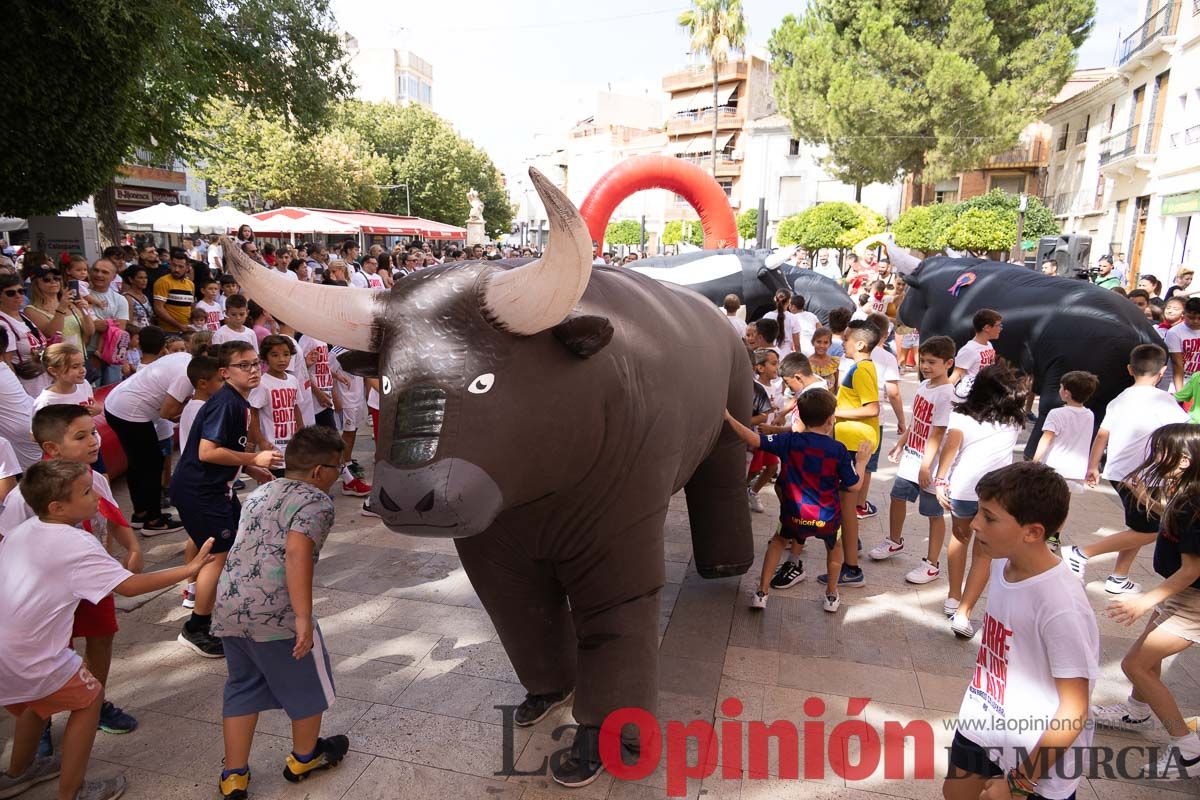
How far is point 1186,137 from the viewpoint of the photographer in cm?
1609

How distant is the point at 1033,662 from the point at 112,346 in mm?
7002

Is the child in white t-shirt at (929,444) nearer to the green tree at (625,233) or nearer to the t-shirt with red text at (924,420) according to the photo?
the t-shirt with red text at (924,420)

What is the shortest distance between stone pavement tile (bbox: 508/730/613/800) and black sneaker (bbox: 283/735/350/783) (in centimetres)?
66

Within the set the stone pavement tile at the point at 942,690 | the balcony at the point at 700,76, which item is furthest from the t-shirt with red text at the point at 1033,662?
the balcony at the point at 700,76

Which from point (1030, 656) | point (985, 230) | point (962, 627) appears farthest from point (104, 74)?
point (985, 230)

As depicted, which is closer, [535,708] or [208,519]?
[535,708]

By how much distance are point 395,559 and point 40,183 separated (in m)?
6.12

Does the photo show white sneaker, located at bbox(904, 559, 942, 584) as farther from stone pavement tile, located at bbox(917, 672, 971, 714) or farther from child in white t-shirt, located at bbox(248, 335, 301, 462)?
child in white t-shirt, located at bbox(248, 335, 301, 462)

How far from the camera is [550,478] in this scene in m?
2.29

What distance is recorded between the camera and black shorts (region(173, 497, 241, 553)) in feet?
11.3

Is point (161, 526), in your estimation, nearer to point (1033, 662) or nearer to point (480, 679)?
point (480, 679)

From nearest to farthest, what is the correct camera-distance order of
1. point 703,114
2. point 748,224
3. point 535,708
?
point 535,708, point 748,224, point 703,114

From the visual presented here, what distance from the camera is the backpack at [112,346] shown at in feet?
20.2

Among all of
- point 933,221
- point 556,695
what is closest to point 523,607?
point 556,695
